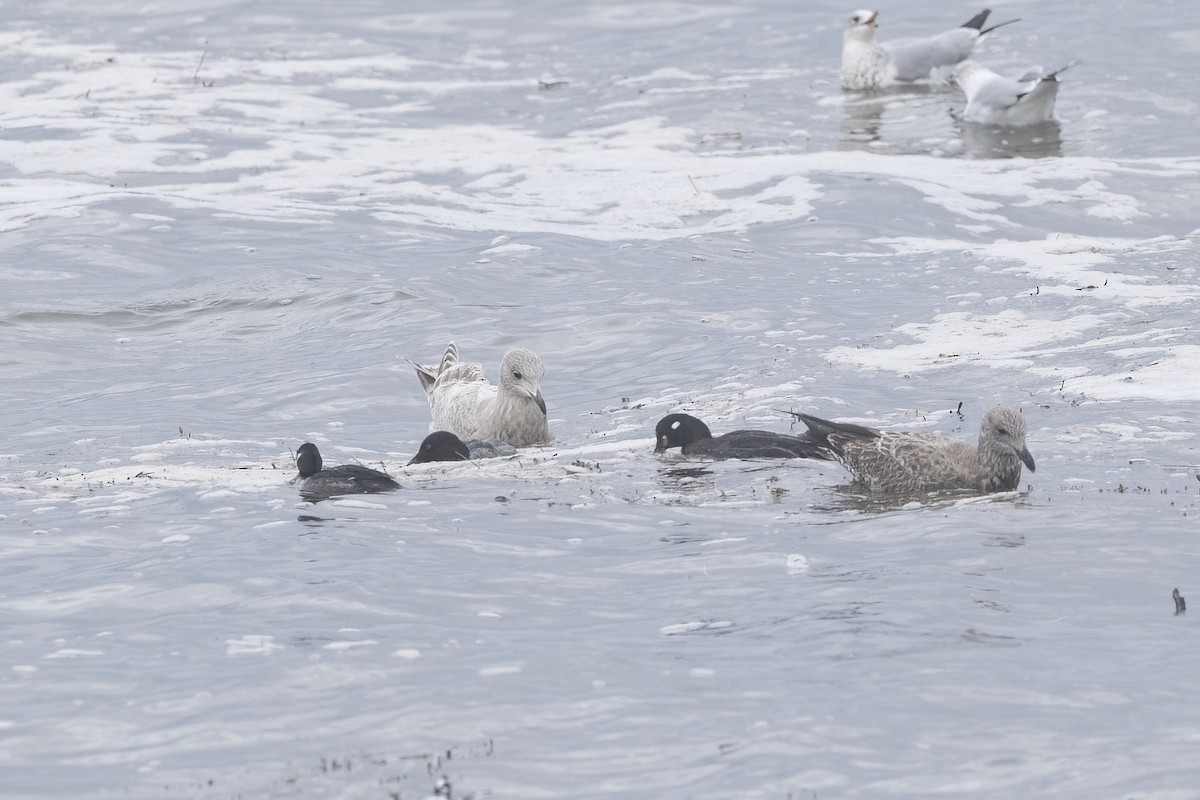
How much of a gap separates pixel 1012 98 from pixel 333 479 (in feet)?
57.9

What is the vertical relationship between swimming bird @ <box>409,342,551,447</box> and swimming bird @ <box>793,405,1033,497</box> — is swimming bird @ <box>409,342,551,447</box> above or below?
above

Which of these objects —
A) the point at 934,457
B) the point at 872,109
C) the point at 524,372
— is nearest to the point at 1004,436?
the point at 934,457

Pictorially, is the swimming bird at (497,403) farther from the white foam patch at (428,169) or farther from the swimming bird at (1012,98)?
the swimming bird at (1012,98)

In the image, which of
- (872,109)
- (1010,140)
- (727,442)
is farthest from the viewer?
(872,109)

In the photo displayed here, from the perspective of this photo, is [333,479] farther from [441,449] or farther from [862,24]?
[862,24]

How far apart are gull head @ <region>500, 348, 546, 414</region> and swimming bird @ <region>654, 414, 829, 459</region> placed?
61.9 inches

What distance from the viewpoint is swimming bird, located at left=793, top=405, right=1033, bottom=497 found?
10898 mm

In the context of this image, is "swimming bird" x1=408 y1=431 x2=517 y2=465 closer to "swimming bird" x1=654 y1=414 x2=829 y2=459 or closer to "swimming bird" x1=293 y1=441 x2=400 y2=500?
"swimming bird" x1=293 y1=441 x2=400 y2=500

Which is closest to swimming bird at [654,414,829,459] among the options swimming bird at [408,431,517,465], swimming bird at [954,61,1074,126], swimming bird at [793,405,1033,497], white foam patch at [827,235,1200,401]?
swimming bird at [793,405,1033,497]

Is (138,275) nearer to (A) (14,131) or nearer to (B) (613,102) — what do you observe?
(A) (14,131)

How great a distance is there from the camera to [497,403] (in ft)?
46.5

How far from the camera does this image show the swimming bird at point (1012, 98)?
2589 centimetres

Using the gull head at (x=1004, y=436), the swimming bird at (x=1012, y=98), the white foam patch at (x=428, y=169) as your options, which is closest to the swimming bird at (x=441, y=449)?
the gull head at (x=1004, y=436)

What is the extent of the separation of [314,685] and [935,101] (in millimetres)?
23362
